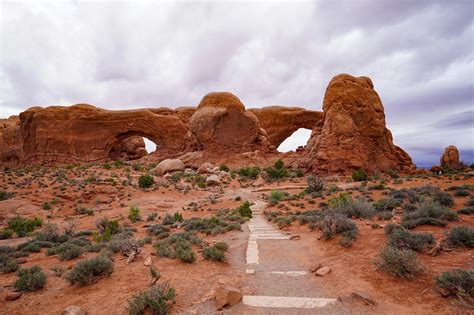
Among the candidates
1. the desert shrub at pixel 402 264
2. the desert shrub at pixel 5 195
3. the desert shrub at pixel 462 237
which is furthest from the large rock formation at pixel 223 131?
the desert shrub at pixel 402 264

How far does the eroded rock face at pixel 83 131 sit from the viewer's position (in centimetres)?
3769

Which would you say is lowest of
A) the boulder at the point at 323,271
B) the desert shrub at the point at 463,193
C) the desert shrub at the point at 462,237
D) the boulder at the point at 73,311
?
the boulder at the point at 323,271

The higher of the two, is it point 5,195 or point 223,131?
point 223,131

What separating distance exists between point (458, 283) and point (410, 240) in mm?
1836

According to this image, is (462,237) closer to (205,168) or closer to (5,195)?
(5,195)

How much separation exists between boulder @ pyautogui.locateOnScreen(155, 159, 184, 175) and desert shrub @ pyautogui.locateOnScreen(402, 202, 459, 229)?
2723 cm

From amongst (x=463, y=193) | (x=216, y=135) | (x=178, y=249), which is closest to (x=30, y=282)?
(x=178, y=249)

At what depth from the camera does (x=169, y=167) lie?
103ft

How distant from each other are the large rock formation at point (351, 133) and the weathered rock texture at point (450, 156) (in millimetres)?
18303

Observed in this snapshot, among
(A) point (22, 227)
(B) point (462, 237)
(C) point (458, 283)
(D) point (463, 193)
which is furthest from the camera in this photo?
(A) point (22, 227)

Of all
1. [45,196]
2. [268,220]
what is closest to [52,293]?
[268,220]

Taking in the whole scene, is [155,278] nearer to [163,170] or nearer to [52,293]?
[52,293]

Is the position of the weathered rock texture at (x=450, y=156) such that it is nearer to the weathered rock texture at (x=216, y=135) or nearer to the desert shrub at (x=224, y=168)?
the weathered rock texture at (x=216, y=135)

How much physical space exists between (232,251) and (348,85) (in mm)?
24550
